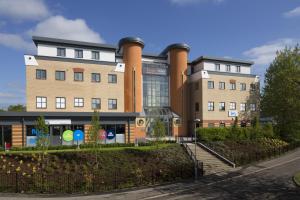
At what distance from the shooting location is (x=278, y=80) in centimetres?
4647

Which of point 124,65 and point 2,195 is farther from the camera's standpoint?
point 124,65

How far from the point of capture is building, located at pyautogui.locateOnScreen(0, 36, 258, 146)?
121 ft

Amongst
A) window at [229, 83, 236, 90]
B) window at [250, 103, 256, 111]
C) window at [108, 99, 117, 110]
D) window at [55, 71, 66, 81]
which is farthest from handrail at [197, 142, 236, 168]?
window at [250, 103, 256, 111]

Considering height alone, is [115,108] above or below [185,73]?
below

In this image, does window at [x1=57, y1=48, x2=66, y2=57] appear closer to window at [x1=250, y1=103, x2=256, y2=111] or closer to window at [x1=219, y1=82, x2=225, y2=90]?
window at [x1=219, y1=82, x2=225, y2=90]

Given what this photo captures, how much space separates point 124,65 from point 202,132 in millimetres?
15320

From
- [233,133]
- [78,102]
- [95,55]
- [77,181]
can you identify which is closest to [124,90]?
[95,55]

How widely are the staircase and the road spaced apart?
136cm

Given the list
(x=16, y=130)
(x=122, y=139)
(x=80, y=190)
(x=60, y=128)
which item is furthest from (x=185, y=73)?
(x=80, y=190)

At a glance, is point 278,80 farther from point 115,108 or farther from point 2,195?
point 2,195

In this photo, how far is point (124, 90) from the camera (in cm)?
4688

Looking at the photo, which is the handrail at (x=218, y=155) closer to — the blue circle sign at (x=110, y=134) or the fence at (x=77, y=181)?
the fence at (x=77, y=181)

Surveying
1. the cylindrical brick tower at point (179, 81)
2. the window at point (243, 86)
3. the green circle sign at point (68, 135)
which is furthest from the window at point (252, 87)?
the green circle sign at point (68, 135)

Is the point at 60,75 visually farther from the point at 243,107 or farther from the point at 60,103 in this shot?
Result: the point at 243,107
